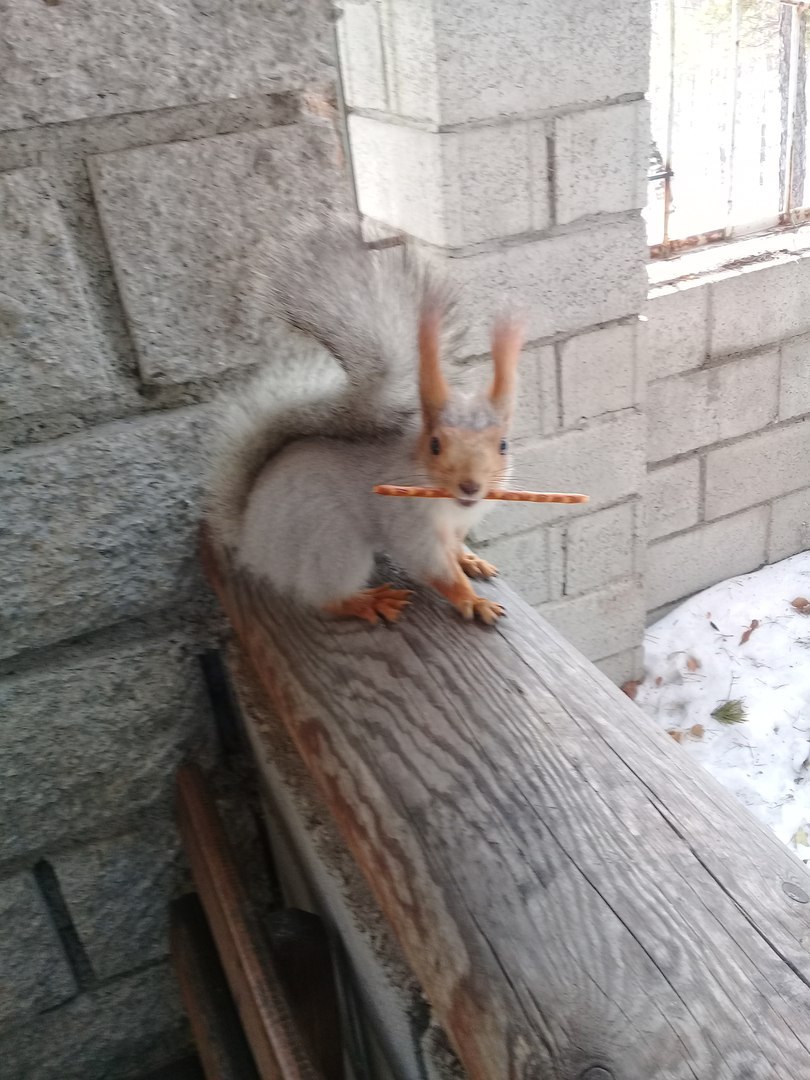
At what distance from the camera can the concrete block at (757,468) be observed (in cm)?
227

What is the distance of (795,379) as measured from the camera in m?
2.27

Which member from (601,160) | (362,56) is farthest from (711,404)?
(362,56)

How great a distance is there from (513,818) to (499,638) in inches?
8.4

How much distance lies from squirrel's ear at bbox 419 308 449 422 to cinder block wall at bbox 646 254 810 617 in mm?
1433

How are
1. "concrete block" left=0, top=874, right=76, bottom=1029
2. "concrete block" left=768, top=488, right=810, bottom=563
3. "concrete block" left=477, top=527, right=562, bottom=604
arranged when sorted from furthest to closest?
"concrete block" left=768, top=488, right=810, bottom=563, "concrete block" left=477, top=527, right=562, bottom=604, "concrete block" left=0, top=874, right=76, bottom=1029

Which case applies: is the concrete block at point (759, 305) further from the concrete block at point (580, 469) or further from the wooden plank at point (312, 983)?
the wooden plank at point (312, 983)

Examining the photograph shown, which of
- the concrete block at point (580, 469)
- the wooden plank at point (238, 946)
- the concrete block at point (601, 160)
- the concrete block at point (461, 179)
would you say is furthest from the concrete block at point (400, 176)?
the wooden plank at point (238, 946)

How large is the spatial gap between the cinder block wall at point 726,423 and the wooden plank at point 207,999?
4.85ft

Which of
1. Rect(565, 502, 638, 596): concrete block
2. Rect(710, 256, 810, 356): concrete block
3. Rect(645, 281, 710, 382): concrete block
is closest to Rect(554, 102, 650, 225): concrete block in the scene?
Rect(645, 281, 710, 382): concrete block

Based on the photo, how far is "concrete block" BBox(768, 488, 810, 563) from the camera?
2445 millimetres

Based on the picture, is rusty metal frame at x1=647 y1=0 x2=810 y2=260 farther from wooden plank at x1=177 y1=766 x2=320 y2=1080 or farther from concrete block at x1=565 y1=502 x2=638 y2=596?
wooden plank at x1=177 y1=766 x2=320 y2=1080

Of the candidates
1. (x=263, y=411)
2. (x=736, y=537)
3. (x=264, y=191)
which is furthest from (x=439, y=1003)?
(x=736, y=537)

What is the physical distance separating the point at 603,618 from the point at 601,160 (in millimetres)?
953

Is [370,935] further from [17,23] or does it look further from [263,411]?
[17,23]
